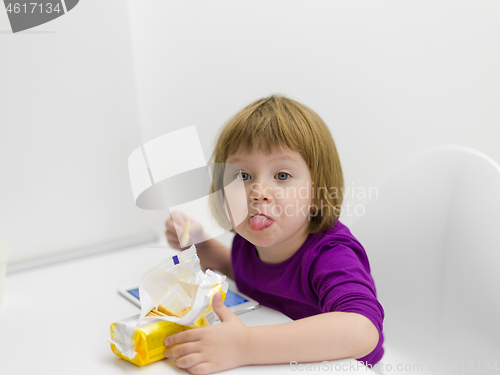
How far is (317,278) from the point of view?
0.66 m

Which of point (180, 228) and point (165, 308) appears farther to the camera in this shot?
point (180, 228)

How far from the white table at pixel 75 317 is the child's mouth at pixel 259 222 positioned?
0.13 meters

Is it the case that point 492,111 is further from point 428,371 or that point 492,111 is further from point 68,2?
point 68,2

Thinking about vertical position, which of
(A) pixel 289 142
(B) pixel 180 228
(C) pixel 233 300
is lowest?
(C) pixel 233 300

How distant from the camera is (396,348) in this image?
0.76 metres

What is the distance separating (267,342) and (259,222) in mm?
209

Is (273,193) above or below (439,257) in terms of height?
above

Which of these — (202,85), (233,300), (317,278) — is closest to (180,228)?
(233,300)

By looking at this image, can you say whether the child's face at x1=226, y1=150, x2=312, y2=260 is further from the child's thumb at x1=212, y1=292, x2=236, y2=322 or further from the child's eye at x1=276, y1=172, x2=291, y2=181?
the child's thumb at x1=212, y1=292, x2=236, y2=322

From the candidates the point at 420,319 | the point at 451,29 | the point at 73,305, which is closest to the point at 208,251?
the point at 73,305

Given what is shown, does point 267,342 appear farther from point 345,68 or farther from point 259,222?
point 345,68

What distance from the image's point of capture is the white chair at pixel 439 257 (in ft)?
2.14

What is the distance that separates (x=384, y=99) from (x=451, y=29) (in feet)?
0.56

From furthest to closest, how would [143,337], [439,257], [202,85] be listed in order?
[202,85]
[439,257]
[143,337]
